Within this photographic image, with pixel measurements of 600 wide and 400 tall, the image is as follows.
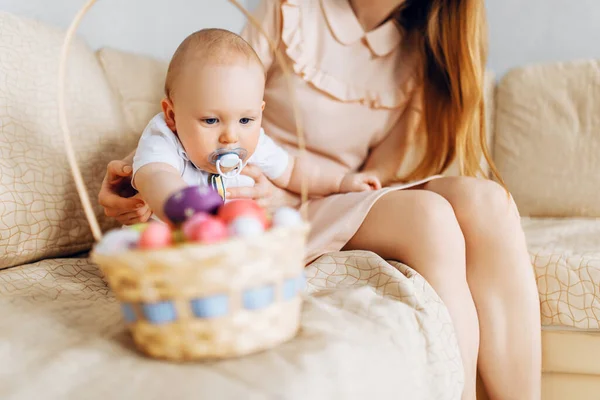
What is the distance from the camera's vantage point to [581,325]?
1.12 meters

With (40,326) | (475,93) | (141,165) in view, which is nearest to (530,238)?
(475,93)

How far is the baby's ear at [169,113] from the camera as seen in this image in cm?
94

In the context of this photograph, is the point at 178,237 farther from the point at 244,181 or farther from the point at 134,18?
the point at 134,18

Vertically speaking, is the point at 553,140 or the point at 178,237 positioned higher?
the point at 178,237

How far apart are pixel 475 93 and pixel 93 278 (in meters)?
0.90

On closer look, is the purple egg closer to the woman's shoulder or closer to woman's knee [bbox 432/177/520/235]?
woman's knee [bbox 432/177/520/235]

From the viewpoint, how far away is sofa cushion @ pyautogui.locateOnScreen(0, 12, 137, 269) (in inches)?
39.1

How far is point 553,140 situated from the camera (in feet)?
5.43

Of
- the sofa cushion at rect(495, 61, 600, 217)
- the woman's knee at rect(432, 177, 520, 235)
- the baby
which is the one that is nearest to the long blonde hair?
the woman's knee at rect(432, 177, 520, 235)

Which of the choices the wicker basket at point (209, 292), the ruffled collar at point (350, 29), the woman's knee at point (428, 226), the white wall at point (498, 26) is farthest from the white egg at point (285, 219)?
the white wall at point (498, 26)

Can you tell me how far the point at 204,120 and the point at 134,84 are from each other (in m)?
0.66

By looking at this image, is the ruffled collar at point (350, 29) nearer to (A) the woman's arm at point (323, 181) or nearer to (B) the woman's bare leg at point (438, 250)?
(A) the woman's arm at point (323, 181)

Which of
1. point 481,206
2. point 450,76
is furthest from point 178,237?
point 450,76

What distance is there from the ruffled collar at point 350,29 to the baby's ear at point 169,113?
0.54 metres
